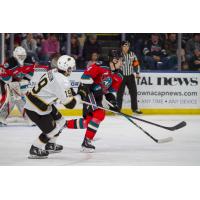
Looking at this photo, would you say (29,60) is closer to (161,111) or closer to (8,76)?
(8,76)

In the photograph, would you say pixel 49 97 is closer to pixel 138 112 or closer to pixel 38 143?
pixel 38 143

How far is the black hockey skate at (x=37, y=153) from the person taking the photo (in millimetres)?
4871

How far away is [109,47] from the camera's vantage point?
884 cm

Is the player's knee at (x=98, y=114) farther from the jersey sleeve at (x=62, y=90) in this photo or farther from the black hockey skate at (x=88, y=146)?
the jersey sleeve at (x=62, y=90)

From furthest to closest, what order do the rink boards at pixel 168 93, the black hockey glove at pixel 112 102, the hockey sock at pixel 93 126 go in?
1. the rink boards at pixel 168 93
2. the black hockey glove at pixel 112 102
3. the hockey sock at pixel 93 126

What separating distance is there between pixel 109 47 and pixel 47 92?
426 centimetres

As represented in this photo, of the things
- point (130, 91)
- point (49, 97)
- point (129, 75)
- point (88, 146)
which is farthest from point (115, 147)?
point (129, 75)

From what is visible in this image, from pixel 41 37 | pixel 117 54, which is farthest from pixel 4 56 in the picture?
pixel 117 54

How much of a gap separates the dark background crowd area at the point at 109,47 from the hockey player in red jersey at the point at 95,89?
10.5 feet

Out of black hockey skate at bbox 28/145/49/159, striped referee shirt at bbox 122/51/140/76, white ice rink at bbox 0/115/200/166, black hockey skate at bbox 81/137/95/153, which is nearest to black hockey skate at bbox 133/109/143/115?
striped referee shirt at bbox 122/51/140/76

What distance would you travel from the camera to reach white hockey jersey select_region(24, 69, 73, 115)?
15.1 feet

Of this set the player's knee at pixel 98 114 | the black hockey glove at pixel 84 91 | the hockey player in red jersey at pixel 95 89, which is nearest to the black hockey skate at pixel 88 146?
the hockey player in red jersey at pixel 95 89

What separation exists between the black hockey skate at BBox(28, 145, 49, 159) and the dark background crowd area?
3.63 meters

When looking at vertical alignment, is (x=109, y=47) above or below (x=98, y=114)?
above
